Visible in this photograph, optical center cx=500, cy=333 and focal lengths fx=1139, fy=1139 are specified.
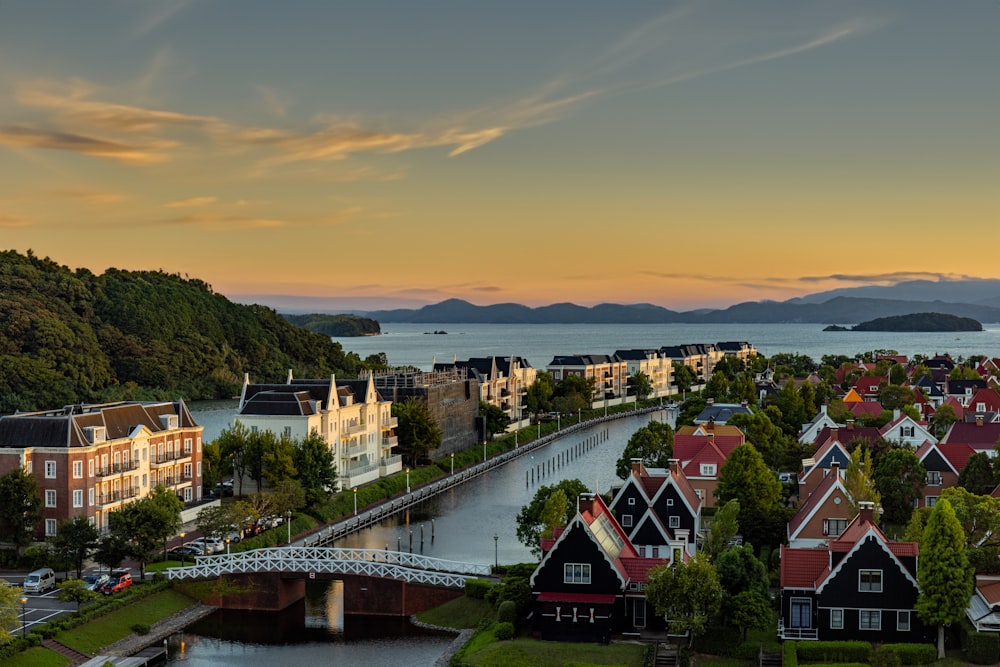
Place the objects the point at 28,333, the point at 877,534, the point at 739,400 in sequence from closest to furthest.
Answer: the point at 877,534
the point at 739,400
the point at 28,333

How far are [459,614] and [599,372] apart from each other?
301 feet

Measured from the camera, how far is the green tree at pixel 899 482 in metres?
51.0

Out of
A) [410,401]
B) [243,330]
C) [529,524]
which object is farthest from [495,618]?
[243,330]

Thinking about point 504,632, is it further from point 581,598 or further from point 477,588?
point 477,588

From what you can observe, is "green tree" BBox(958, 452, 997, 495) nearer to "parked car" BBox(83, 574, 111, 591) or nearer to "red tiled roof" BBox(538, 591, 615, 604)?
"red tiled roof" BBox(538, 591, 615, 604)

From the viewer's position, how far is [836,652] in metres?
33.7

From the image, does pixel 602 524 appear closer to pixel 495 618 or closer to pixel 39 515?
pixel 495 618

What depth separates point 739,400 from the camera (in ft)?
325

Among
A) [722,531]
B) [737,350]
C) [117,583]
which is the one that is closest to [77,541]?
[117,583]

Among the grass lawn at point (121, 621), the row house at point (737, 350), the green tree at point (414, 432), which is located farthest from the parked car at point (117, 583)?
the row house at point (737, 350)

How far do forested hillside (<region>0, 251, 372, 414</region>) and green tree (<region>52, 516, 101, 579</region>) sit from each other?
8068cm

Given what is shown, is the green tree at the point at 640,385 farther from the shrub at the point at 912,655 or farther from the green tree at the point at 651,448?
the shrub at the point at 912,655

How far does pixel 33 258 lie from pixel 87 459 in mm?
144454

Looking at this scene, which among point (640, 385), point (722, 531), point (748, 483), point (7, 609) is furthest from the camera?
point (640, 385)
